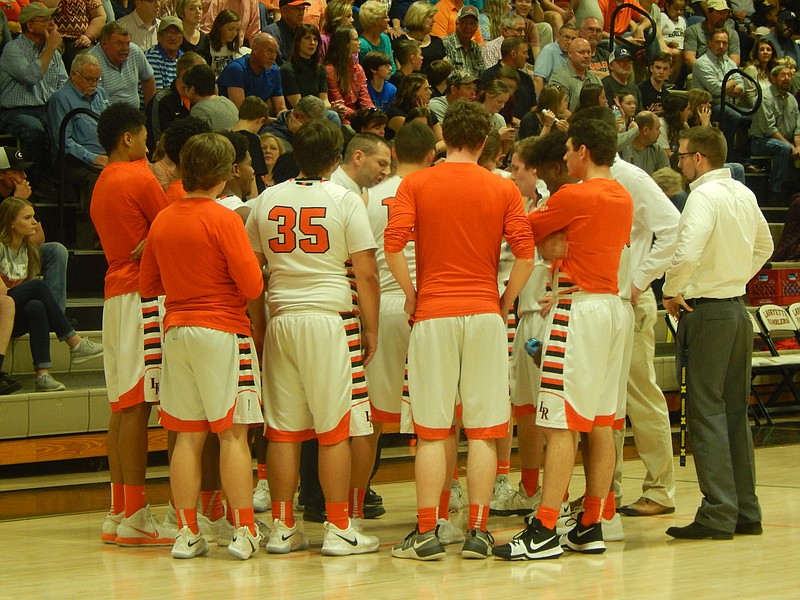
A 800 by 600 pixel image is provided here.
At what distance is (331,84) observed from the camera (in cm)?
1024

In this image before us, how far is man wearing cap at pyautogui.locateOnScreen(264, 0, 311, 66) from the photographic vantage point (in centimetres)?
1077

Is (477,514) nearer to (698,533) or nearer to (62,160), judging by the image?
(698,533)

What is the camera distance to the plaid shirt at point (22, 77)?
28.7 feet

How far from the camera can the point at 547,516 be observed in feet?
16.3

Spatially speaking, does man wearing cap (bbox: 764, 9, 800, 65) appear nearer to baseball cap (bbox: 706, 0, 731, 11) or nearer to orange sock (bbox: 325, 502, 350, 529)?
baseball cap (bbox: 706, 0, 731, 11)

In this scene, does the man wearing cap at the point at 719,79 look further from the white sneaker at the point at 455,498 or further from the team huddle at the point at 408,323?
the team huddle at the point at 408,323

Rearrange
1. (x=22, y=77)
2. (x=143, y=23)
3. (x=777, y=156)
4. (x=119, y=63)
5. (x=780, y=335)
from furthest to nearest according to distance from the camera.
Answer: (x=777, y=156) < (x=780, y=335) < (x=143, y=23) < (x=119, y=63) < (x=22, y=77)

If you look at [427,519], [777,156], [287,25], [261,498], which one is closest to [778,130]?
[777,156]

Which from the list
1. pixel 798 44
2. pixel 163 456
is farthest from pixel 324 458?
pixel 798 44

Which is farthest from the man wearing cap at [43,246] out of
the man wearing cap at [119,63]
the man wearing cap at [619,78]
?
the man wearing cap at [619,78]

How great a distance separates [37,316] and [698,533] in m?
4.10

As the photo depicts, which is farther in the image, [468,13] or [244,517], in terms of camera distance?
[468,13]

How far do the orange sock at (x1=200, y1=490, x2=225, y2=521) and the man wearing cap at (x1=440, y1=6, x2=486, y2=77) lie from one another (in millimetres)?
7221

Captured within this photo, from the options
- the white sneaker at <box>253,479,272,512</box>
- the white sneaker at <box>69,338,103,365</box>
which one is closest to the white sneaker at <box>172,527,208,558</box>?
the white sneaker at <box>253,479,272,512</box>
